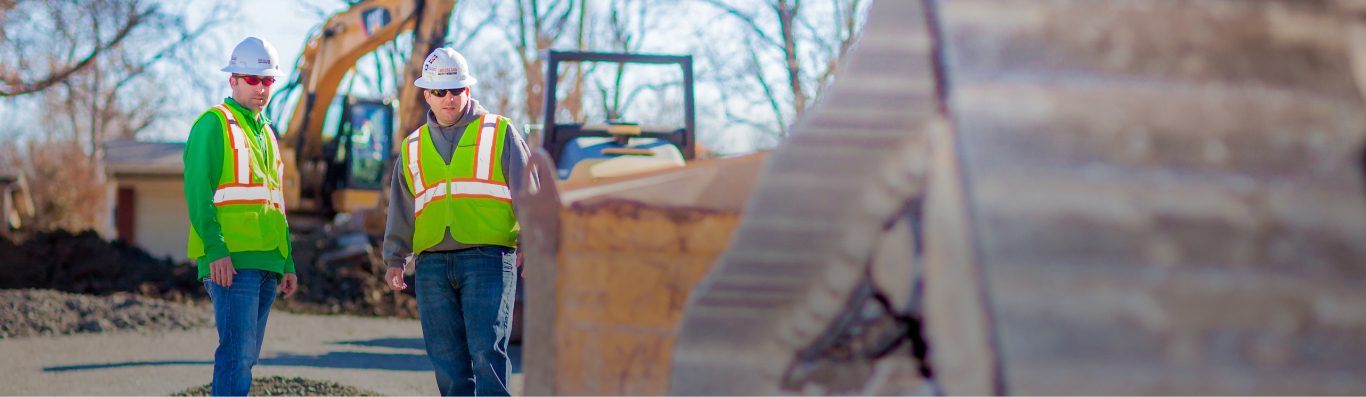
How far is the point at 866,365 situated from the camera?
184 cm

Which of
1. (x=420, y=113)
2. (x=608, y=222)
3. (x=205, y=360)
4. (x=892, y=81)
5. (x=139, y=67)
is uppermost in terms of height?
(x=139, y=67)

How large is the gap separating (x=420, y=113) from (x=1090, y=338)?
48.7 feet

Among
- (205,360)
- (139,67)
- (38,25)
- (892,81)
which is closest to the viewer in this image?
(892,81)

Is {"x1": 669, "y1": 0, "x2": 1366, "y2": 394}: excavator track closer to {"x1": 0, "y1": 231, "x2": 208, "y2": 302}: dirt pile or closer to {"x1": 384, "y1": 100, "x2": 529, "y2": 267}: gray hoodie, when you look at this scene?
{"x1": 384, "y1": 100, "x2": 529, "y2": 267}: gray hoodie

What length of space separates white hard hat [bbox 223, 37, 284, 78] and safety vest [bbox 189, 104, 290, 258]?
0.52 feet

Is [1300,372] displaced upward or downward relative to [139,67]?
downward

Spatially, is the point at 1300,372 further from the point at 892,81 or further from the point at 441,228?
the point at 441,228

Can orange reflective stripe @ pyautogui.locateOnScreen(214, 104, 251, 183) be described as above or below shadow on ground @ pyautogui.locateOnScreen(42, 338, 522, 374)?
above

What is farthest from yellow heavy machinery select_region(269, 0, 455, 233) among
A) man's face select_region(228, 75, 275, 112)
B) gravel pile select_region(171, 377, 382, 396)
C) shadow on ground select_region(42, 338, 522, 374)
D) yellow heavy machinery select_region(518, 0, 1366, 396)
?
yellow heavy machinery select_region(518, 0, 1366, 396)

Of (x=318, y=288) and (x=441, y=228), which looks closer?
(x=441, y=228)

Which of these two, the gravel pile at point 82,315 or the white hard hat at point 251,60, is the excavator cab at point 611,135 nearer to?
the gravel pile at point 82,315

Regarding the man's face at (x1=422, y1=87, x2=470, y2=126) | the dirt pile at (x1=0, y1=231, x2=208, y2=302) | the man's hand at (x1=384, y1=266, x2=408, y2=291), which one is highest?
the man's face at (x1=422, y1=87, x2=470, y2=126)

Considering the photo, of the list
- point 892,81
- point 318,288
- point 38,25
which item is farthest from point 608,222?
point 38,25

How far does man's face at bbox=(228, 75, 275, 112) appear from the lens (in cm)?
474
